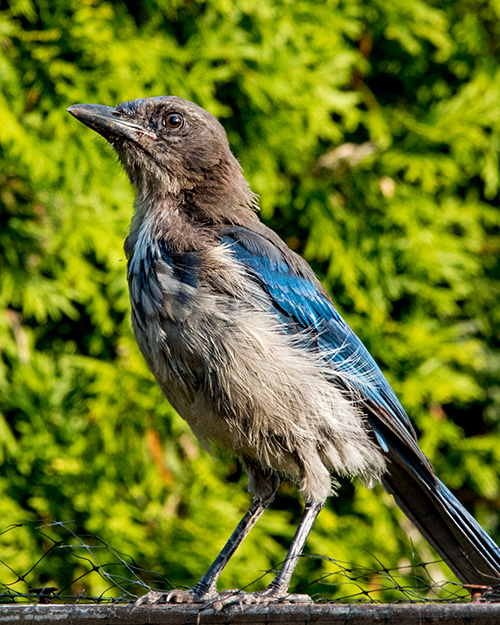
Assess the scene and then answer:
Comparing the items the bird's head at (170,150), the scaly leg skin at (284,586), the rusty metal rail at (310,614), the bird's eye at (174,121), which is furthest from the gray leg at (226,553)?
the bird's eye at (174,121)

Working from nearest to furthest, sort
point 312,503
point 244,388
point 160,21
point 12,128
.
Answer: point 244,388, point 312,503, point 12,128, point 160,21

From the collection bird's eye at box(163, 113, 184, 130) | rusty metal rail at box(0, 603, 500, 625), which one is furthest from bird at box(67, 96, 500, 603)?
rusty metal rail at box(0, 603, 500, 625)

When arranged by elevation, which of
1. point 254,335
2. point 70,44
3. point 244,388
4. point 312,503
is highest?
point 70,44

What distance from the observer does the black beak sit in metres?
3.35

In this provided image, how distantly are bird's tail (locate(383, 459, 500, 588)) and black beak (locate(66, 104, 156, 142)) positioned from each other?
184cm

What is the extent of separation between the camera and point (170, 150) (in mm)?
3471

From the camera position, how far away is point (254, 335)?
116 inches

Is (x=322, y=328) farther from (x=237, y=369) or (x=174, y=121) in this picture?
(x=174, y=121)

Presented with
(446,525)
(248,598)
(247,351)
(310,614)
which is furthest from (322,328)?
(310,614)

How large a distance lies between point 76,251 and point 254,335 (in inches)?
81.7

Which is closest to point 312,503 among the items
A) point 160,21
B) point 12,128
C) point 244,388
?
point 244,388

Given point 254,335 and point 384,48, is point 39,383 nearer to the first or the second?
point 254,335

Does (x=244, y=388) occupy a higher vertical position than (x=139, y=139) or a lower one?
lower

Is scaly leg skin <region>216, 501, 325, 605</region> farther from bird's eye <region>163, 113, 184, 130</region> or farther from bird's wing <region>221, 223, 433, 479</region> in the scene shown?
bird's eye <region>163, 113, 184, 130</region>
